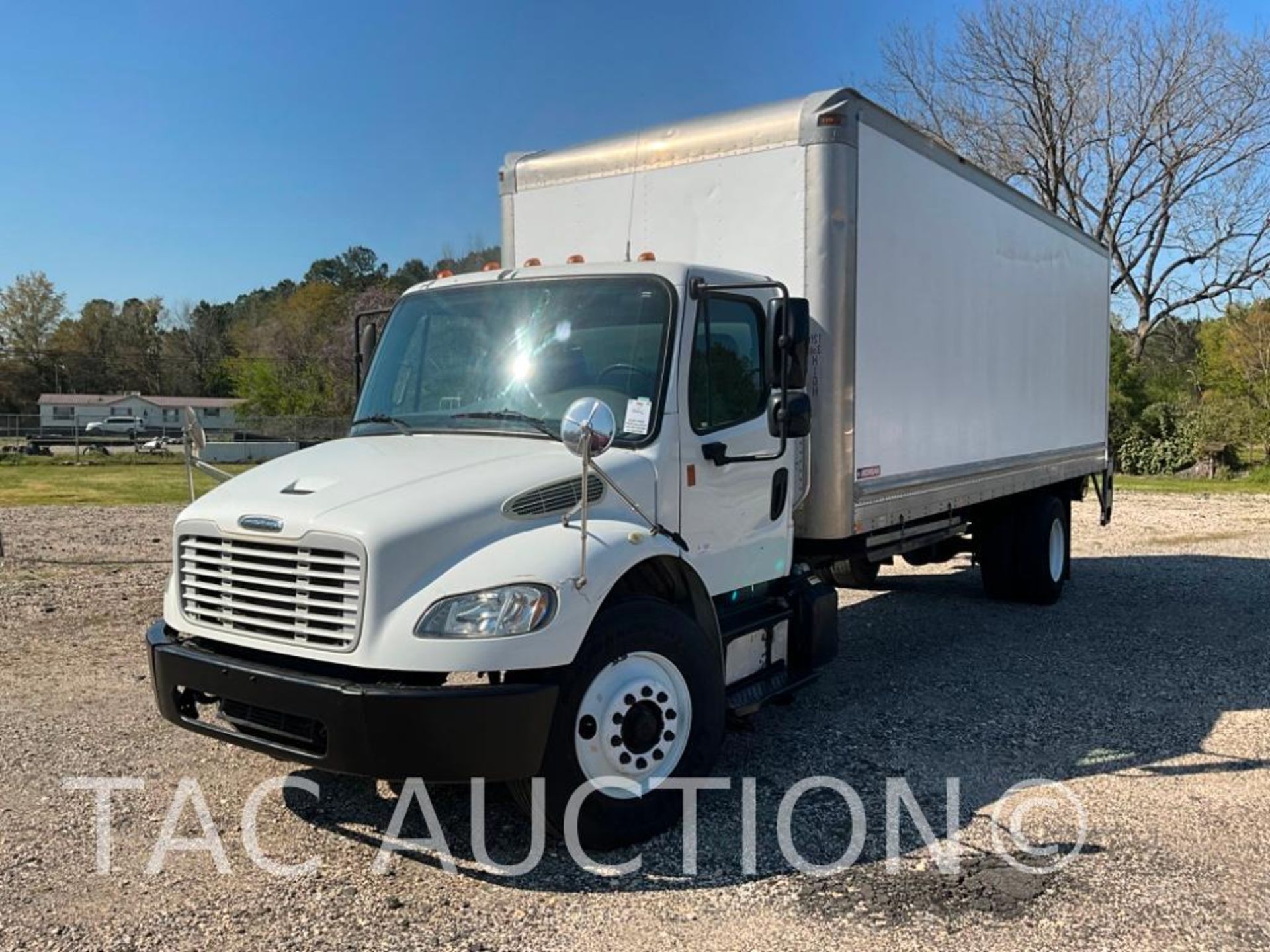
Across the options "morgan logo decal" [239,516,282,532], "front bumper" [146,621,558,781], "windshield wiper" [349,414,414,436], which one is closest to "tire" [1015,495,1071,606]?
"windshield wiper" [349,414,414,436]

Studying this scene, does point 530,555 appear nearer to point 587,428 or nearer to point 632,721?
point 587,428

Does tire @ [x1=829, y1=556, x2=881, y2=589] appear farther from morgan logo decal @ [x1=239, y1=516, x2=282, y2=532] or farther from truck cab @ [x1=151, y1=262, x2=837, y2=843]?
morgan logo decal @ [x1=239, y1=516, x2=282, y2=532]

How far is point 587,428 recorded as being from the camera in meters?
3.71

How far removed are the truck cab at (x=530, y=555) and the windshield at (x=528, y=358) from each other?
12 mm

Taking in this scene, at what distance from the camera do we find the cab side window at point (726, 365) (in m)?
4.78

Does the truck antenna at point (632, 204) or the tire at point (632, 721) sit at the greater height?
the truck antenna at point (632, 204)

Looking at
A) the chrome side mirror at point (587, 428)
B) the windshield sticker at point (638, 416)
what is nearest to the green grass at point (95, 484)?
the windshield sticker at point (638, 416)

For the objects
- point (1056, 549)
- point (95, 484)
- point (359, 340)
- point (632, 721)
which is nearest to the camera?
point (632, 721)

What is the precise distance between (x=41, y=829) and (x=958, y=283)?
638 centimetres

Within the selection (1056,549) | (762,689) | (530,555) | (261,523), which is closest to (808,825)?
(762,689)

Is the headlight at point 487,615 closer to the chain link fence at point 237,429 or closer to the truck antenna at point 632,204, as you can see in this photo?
the truck antenna at point 632,204

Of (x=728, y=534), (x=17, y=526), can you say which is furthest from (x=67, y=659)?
(x=17, y=526)

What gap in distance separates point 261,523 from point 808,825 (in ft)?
8.69

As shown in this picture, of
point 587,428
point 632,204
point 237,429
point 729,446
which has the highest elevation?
point 632,204
